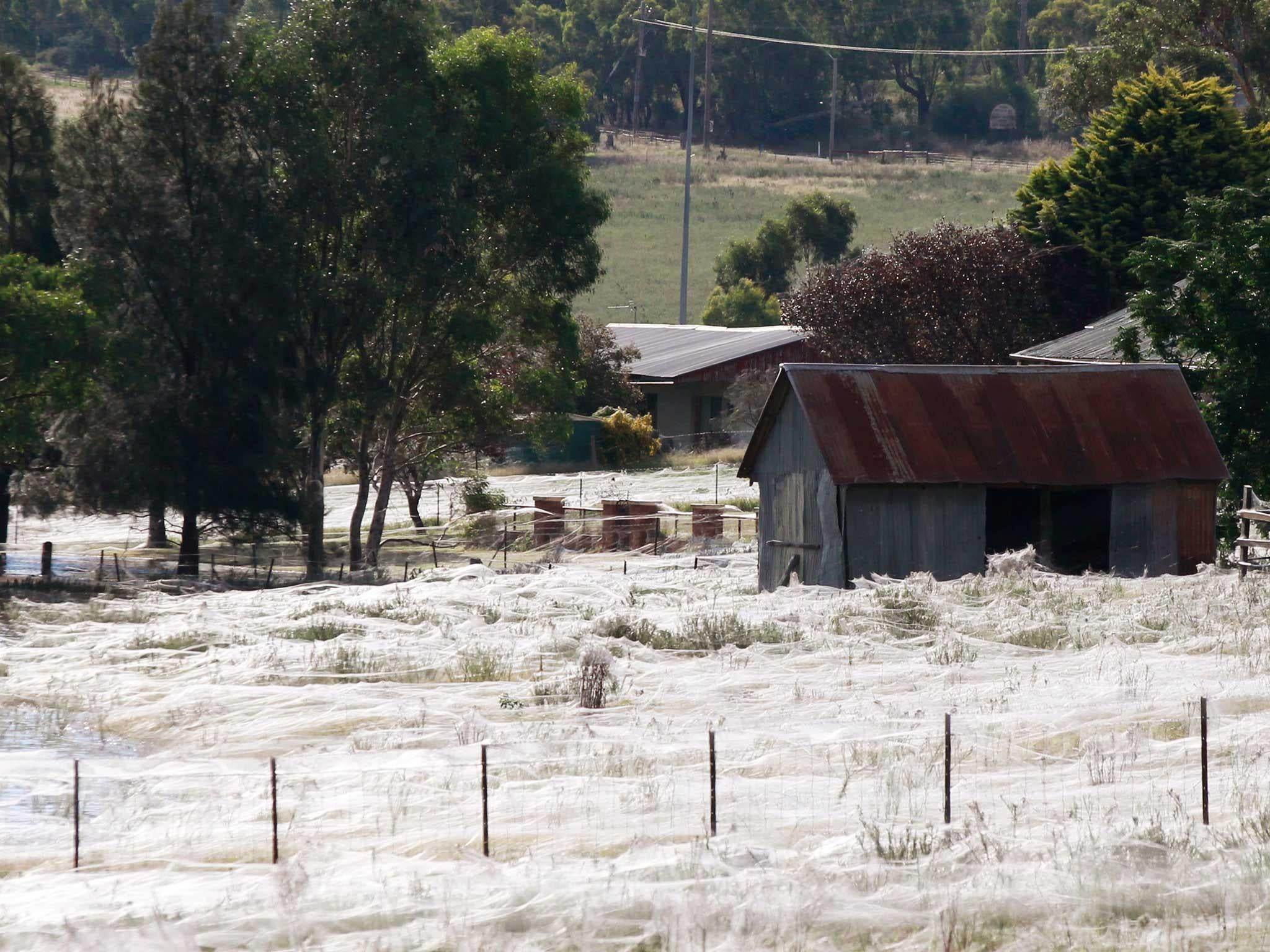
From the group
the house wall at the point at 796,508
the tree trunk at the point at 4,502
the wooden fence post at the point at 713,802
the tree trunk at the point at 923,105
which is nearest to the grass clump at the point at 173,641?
the house wall at the point at 796,508

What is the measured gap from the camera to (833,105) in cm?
10694

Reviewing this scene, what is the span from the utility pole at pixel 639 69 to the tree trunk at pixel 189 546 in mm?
84311

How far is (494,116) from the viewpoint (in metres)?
35.5

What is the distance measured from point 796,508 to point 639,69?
94191 mm

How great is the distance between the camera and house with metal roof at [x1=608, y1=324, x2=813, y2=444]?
5375 cm

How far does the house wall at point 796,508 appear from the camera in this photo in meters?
23.4

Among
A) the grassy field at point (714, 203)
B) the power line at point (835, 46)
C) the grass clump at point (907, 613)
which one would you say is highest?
the power line at point (835, 46)

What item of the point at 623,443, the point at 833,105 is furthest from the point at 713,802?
the point at 833,105

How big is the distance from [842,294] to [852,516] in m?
21.5

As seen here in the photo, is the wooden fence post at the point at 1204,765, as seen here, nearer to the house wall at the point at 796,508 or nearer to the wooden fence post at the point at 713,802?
the wooden fence post at the point at 713,802

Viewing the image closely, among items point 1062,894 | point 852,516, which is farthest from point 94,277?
point 1062,894

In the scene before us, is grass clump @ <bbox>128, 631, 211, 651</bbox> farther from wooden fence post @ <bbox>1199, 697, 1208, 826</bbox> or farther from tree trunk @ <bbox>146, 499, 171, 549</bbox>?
tree trunk @ <bbox>146, 499, 171, 549</bbox>

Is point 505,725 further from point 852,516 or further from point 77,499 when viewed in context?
point 77,499

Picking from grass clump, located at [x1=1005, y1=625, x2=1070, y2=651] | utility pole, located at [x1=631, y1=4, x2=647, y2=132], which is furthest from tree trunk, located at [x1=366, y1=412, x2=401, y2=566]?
utility pole, located at [x1=631, y1=4, x2=647, y2=132]
